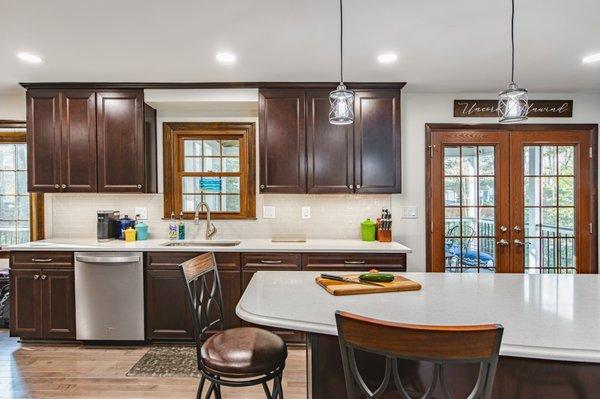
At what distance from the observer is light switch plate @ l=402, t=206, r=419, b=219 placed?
12.9ft

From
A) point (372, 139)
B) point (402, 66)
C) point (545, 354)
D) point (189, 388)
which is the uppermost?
point (402, 66)

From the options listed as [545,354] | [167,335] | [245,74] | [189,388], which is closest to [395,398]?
[545,354]

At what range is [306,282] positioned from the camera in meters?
1.96

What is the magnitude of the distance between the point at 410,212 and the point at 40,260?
3582 mm

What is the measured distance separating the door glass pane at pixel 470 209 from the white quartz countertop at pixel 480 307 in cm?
184

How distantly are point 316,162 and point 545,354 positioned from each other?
107 inches

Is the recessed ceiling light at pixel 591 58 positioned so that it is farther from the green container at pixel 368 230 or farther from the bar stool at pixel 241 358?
the bar stool at pixel 241 358

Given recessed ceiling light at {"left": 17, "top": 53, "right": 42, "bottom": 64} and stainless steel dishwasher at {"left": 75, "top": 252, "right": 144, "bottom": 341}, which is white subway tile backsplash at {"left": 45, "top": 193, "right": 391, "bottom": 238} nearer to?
stainless steel dishwasher at {"left": 75, "top": 252, "right": 144, "bottom": 341}

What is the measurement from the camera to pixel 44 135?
11.8 ft

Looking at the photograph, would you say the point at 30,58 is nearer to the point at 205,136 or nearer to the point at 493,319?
the point at 205,136

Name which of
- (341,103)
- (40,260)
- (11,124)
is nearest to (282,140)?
(341,103)

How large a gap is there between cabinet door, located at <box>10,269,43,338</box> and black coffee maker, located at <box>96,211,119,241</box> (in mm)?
599

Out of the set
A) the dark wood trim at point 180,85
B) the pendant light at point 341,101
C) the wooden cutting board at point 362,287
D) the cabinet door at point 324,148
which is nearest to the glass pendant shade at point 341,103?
the pendant light at point 341,101

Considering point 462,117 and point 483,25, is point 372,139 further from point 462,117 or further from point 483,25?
point 483,25
